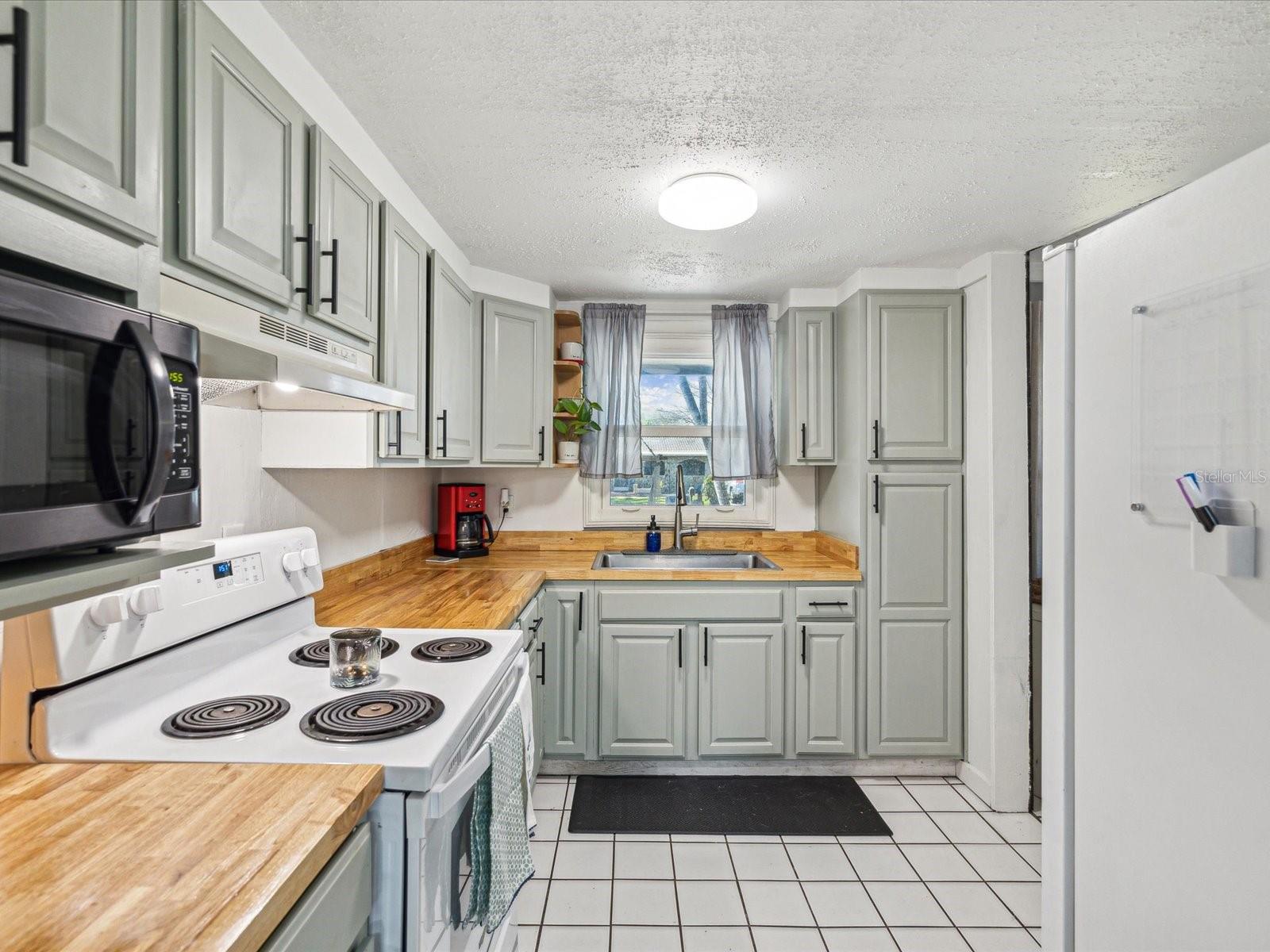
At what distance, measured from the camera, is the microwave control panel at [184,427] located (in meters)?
0.81

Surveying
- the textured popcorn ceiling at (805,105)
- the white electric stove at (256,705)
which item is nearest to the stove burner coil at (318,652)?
the white electric stove at (256,705)

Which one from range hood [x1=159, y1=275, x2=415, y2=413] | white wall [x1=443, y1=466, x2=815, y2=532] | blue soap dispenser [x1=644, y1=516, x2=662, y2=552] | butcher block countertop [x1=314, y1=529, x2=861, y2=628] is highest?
range hood [x1=159, y1=275, x2=415, y2=413]

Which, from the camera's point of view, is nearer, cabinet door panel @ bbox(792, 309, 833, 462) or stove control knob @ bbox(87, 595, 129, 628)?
stove control knob @ bbox(87, 595, 129, 628)

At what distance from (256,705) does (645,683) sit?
1.82 meters

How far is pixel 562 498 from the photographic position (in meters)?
3.47

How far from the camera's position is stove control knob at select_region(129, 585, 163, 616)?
115cm

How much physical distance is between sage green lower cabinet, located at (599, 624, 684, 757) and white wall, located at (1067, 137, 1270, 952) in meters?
1.74

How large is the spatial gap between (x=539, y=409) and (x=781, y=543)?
57.9 inches

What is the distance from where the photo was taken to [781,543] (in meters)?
3.41

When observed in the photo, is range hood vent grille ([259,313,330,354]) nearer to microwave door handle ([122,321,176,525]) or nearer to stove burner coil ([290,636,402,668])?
microwave door handle ([122,321,176,525])

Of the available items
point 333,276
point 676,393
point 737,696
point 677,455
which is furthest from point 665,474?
point 333,276

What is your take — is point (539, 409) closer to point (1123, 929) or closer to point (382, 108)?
point (382, 108)

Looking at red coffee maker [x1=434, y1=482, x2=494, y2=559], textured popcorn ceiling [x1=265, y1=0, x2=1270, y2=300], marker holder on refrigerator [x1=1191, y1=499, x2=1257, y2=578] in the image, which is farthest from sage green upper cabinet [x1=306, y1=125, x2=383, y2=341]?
marker holder on refrigerator [x1=1191, y1=499, x2=1257, y2=578]

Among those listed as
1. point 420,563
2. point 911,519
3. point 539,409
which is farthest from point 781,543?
point 420,563
